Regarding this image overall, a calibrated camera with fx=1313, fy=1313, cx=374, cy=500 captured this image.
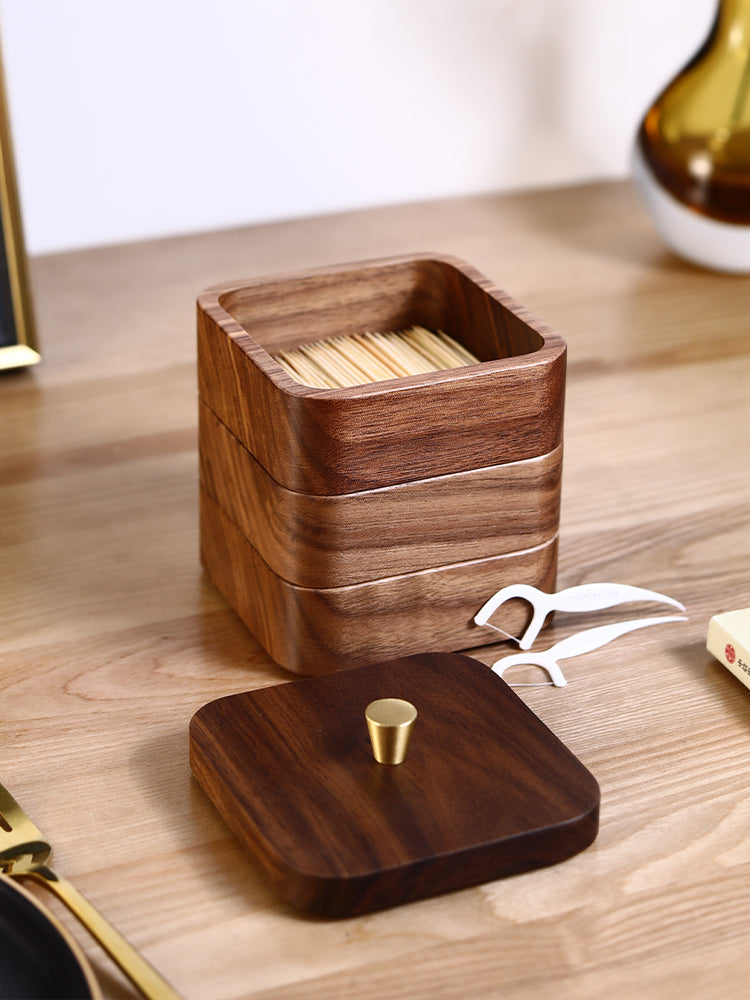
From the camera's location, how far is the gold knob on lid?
495mm

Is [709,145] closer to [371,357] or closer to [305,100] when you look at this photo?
[305,100]

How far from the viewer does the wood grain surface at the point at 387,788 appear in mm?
466

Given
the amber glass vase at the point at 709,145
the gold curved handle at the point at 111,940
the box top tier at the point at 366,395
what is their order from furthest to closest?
the amber glass vase at the point at 709,145 < the box top tier at the point at 366,395 < the gold curved handle at the point at 111,940

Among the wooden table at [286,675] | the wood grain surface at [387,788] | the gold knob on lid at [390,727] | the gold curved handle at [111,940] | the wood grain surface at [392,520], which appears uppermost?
the wood grain surface at [392,520]

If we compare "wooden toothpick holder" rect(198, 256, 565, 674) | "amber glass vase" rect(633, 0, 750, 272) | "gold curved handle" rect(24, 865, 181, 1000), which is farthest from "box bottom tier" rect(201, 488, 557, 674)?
"amber glass vase" rect(633, 0, 750, 272)

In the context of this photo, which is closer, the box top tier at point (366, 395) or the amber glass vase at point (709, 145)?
the box top tier at point (366, 395)

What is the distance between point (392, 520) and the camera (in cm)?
56

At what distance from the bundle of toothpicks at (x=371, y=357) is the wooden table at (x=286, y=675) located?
0.43 ft

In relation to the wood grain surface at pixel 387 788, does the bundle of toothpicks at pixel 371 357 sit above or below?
above

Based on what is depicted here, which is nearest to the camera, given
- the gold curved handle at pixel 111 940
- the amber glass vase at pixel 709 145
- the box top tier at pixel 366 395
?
the gold curved handle at pixel 111 940

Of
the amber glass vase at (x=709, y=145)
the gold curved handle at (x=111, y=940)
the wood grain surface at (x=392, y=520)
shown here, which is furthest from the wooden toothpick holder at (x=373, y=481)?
the amber glass vase at (x=709, y=145)

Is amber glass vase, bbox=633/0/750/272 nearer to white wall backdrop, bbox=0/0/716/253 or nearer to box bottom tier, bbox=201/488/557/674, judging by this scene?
white wall backdrop, bbox=0/0/716/253

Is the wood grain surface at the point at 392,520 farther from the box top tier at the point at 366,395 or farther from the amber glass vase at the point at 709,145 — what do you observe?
the amber glass vase at the point at 709,145

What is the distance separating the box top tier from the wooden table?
11 cm
